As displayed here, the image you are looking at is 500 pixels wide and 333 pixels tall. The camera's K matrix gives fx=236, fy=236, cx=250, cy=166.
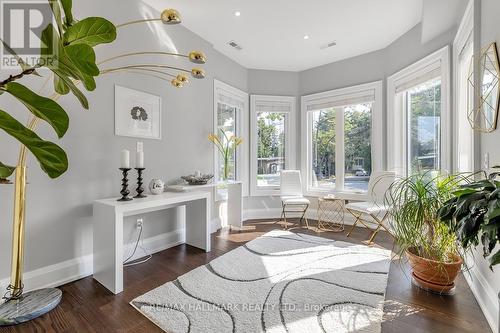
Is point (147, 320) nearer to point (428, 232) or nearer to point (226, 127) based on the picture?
point (428, 232)

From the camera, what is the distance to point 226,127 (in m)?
4.12

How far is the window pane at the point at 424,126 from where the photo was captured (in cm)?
299

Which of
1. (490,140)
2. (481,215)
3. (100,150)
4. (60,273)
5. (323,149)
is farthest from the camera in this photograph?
(323,149)

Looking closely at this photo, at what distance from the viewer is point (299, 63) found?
4.27 meters

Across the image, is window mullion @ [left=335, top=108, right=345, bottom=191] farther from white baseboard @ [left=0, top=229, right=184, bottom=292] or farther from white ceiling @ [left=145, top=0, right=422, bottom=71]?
white baseboard @ [left=0, top=229, right=184, bottom=292]

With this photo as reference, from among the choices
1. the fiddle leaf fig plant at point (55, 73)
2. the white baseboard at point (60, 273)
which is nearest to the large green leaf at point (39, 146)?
the fiddle leaf fig plant at point (55, 73)

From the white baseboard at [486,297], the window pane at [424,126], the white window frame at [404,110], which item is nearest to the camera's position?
the white baseboard at [486,297]

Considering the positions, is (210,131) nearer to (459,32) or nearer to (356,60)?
(356,60)

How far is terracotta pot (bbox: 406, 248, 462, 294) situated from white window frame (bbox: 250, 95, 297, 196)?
2668mm

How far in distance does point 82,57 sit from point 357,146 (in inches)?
163

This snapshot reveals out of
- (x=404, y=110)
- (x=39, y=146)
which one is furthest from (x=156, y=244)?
(x=404, y=110)

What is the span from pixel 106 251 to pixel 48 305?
474 millimetres

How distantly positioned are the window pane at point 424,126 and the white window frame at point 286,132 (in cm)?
189

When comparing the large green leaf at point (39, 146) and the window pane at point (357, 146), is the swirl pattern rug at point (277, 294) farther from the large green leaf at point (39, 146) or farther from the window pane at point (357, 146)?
the window pane at point (357, 146)
